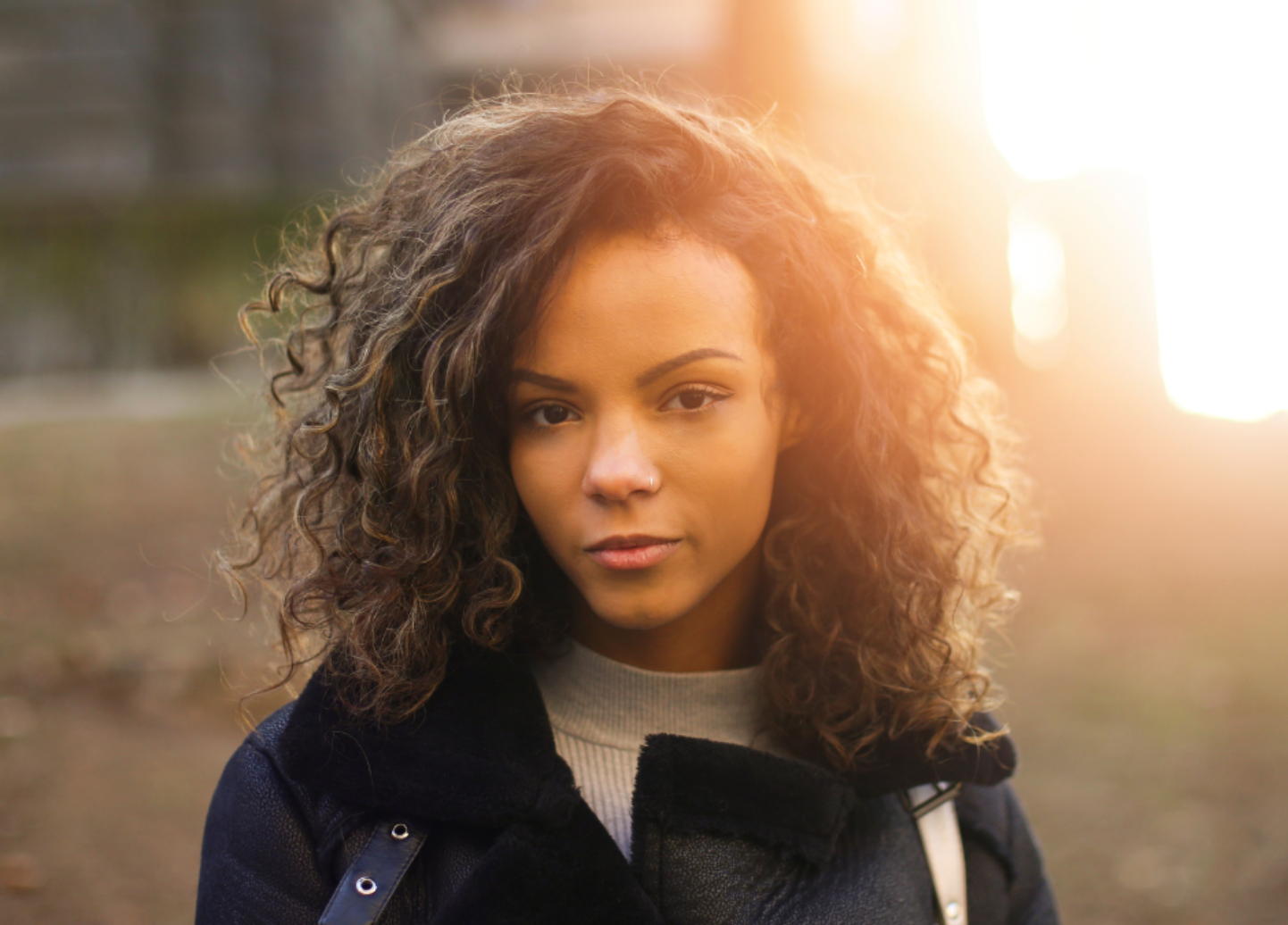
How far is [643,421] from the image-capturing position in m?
1.63

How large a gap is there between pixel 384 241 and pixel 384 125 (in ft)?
38.9

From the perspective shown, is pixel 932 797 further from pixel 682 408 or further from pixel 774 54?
pixel 774 54

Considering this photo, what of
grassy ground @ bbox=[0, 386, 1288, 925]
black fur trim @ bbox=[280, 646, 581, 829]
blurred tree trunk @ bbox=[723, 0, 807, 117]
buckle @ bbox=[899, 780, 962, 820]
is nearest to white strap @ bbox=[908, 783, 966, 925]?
buckle @ bbox=[899, 780, 962, 820]

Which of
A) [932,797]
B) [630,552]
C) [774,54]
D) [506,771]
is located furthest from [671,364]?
[774,54]

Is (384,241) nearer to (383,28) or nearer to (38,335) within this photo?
(38,335)

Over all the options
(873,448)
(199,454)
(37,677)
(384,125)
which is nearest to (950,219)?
(873,448)

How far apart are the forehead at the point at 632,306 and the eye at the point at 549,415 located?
79 mm

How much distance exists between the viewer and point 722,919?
1.63m

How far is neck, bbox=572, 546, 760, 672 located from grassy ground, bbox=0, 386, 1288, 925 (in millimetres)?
1708

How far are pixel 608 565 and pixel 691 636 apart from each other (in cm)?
35

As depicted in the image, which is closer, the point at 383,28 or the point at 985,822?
the point at 985,822

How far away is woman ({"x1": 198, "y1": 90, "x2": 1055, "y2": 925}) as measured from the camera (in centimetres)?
161

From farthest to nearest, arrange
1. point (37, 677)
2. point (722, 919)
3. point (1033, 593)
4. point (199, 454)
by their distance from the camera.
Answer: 1. point (199, 454)
2. point (1033, 593)
3. point (37, 677)
4. point (722, 919)

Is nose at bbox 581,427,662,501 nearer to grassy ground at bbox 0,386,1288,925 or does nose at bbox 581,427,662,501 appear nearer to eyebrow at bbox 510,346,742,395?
eyebrow at bbox 510,346,742,395
